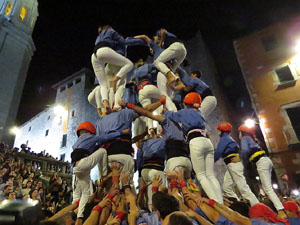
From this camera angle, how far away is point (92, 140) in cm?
400

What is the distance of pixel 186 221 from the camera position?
5.89 feet

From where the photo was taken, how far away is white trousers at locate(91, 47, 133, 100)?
18.0ft

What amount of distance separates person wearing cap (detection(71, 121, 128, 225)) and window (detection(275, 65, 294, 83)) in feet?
55.7

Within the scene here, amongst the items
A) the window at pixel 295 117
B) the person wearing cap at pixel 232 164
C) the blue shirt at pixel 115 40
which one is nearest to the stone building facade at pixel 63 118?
the window at pixel 295 117

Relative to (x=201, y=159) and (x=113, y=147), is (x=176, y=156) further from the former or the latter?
(x=113, y=147)

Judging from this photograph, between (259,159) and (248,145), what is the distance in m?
0.44

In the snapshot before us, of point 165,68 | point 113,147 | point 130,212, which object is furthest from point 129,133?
point 165,68

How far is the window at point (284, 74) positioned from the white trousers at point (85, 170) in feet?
57.3

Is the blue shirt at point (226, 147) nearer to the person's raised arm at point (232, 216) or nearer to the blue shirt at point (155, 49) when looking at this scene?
the person's raised arm at point (232, 216)

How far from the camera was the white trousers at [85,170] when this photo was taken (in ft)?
12.4

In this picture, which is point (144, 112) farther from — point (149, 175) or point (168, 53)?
point (168, 53)

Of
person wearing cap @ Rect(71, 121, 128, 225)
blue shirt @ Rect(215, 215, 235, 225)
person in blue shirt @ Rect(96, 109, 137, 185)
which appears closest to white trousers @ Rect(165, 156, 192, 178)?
person in blue shirt @ Rect(96, 109, 137, 185)

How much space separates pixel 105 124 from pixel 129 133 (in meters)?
0.57

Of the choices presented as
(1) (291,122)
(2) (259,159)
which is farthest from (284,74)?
(2) (259,159)
